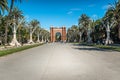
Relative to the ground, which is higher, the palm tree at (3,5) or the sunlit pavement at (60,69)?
the palm tree at (3,5)

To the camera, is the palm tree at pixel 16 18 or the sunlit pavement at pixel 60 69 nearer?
the sunlit pavement at pixel 60 69

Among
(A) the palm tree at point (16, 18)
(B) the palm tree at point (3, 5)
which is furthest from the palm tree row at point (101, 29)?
(B) the palm tree at point (3, 5)

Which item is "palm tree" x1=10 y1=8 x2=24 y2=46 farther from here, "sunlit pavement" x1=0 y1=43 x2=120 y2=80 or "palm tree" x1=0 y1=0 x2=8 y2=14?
"sunlit pavement" x1=0 y1=43 x2=120 y2=80

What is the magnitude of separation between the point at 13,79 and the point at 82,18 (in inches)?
4657

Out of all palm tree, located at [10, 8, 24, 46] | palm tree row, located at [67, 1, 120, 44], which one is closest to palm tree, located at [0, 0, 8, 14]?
palm tree, located at [10, 8, 24, 46]

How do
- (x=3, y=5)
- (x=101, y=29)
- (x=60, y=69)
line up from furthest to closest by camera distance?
(x=101, y=29) → (x=3, y=5) → (x=60, y=69)

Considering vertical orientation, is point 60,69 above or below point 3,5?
below

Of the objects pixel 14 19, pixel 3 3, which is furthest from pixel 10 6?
pixel 14 19

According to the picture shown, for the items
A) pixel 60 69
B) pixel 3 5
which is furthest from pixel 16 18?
pixel 60 69

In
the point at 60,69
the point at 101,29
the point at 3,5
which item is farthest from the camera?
the point at 101,29

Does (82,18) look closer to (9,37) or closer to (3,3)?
(9,37)

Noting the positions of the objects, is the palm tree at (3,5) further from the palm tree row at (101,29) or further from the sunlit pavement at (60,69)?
the palm tree row at (101,29)

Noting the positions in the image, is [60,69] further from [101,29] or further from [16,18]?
[101,29]

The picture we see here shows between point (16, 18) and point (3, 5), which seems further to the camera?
point (16, 18)
